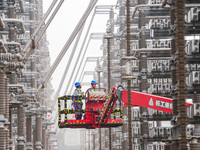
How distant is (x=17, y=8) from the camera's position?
6284 cm

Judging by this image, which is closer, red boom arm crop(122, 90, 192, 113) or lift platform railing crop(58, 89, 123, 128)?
lift platform railing crop(58, 89, 123, 128)

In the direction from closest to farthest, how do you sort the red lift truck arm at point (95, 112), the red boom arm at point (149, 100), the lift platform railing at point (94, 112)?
the red lift truck arm at point (95, 112) < the lift platform railing at point (94, 112) < the red boom arm at point (149, 100)

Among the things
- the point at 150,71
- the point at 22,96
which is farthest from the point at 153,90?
the point at 22,96

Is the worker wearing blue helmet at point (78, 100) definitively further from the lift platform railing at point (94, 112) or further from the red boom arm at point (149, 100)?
the red boom arm at point (149, 100)

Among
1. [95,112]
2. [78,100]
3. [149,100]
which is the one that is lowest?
[95,112]

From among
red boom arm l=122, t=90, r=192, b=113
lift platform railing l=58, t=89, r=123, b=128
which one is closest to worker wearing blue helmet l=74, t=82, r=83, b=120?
lift platform railing l=58, t=89, r=123, b=128

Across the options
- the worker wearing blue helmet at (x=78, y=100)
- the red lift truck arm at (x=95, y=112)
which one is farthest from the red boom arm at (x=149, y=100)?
the worker wearing blue helmet at (x=78, y=100)

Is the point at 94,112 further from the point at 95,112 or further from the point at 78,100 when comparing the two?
the point at 78,100

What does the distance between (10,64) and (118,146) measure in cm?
6892

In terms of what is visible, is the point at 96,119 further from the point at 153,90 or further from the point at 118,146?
the point at 118,146

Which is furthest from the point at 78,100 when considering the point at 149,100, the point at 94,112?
the point at 149,100

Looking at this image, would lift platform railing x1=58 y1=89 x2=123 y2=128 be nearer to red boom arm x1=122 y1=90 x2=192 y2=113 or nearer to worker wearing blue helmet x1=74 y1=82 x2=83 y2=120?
worker wearing blue helmet x1=74 y1=82 x2=83 y2=120

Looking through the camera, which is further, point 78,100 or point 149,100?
point 149,100

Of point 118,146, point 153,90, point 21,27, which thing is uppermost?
point 21,27
